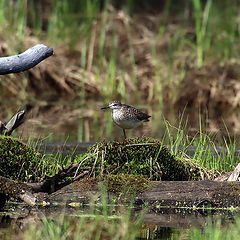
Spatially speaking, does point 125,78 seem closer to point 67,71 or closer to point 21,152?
point 67,71

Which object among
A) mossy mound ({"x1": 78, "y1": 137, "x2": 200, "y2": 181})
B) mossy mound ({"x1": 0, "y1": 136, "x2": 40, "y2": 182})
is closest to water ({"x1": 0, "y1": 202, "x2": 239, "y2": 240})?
mossy mound ({"x1": 0, "y1": 136, "x2": 40, "y2": 182})

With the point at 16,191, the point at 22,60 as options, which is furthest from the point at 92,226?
the point at 22,60

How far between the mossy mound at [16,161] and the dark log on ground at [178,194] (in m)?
0.77

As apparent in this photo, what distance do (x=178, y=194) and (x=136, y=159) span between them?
90cm

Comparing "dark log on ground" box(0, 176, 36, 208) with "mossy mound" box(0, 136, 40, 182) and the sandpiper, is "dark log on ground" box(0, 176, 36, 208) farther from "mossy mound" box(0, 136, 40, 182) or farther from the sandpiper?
the sandpiper

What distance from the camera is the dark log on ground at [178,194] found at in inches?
244

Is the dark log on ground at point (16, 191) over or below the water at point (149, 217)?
over

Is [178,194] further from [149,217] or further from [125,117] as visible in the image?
[125,117]

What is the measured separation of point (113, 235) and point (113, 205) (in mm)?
1201

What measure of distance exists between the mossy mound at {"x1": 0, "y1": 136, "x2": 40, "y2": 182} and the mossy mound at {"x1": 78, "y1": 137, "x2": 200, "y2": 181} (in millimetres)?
512

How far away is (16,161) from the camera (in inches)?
271

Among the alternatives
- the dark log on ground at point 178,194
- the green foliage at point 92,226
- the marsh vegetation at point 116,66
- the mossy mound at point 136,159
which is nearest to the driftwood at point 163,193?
the dark log on ground at point 178,194

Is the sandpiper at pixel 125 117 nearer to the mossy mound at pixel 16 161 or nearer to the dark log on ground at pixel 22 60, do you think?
the mossy mound at pixel 16 161

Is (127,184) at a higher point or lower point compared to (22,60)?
lower
